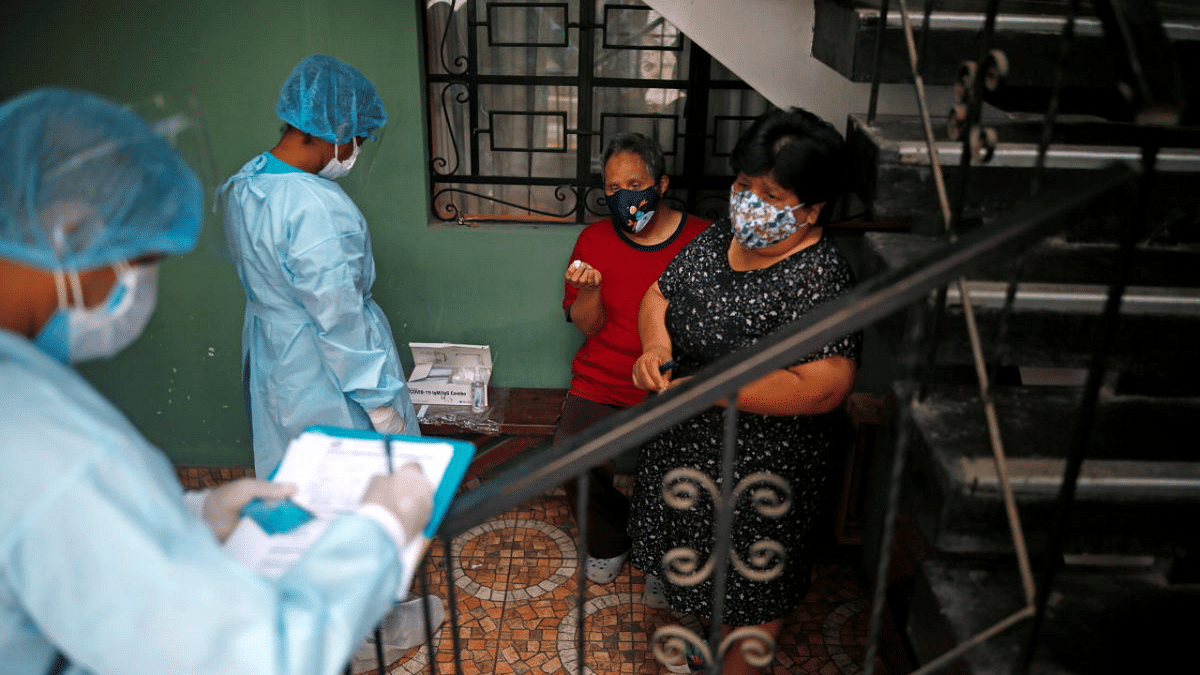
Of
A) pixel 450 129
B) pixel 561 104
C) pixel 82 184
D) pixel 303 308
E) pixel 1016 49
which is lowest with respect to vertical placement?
pixel 303 308

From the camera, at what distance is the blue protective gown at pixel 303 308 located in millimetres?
2754

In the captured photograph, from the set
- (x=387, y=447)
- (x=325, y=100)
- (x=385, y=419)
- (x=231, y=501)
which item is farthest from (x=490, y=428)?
(x=231, y=501)

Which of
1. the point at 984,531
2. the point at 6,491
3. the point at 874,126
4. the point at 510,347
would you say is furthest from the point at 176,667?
the point at 510,347

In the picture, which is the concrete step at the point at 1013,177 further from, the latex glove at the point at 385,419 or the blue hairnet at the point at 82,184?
the latex glove at the point at 385,419

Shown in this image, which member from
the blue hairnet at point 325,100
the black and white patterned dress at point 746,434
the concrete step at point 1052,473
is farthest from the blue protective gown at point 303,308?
the concrete step at point 1052,473

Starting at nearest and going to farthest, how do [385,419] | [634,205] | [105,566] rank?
1. [105,566]
2. [385,419]
3. [634,205]

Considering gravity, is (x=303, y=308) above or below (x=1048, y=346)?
below

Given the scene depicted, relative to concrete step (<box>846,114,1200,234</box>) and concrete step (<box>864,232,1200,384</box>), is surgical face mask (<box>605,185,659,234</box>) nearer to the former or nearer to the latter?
concrete step (<box>846,114,1200,234</box>)

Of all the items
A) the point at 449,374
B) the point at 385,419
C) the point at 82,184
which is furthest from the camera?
the point at 449,374

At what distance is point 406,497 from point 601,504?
214 centimetres

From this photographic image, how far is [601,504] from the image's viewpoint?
3529mm

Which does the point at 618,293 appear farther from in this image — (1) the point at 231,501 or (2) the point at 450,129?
(1) the point at 231,501

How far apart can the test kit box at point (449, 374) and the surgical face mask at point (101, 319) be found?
243cm

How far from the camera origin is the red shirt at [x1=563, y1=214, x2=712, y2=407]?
3.29 metres
